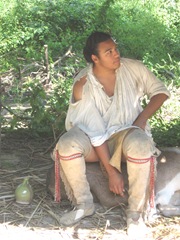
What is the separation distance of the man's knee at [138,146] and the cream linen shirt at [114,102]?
23cm

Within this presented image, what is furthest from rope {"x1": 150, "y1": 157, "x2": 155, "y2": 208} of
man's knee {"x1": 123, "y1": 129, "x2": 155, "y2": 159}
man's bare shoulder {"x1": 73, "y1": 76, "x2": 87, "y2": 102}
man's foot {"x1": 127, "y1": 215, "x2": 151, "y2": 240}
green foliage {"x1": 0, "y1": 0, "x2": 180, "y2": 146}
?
green foliage {"x1": 0, "y1": 0, "x2": 180, "y2": 146}

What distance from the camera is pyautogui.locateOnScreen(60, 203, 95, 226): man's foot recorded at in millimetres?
3936

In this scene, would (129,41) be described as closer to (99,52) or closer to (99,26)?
(99,26)

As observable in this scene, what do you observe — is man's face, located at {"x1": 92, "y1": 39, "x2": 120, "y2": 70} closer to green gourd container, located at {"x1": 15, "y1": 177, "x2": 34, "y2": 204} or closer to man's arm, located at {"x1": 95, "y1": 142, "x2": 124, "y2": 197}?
man's arm, located at {"x1": 95, "y1": 142, "x2": 124, "y2": 197}

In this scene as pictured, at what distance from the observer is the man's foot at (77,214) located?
3.94m

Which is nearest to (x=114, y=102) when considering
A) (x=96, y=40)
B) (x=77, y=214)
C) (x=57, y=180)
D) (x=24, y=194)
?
(x=96, y=40)

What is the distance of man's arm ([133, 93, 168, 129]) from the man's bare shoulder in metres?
0.54

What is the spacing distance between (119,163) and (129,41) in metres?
6.62

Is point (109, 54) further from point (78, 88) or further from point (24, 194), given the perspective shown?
point (24, 194)

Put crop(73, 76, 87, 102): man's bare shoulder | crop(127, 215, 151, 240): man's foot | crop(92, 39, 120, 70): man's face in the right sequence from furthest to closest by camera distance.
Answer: crop(73, 76, 87, 102): man's bare shoulder
crop(92, 39, 120, 70): man's face
crop(127, 215, 151, 240): man's foot

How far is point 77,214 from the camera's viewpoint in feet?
13.0

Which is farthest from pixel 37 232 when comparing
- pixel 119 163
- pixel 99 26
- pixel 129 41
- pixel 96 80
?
→ pixel 99 26

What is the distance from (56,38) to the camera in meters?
10.8

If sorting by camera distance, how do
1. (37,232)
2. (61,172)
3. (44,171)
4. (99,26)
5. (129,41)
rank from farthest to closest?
1. (99,26)
2. (129,41)
3. (44,171)
4. (61,172)
5. (37,232)
